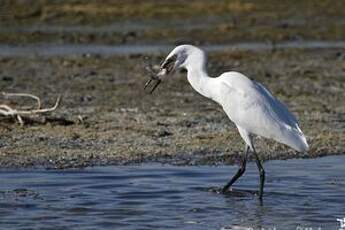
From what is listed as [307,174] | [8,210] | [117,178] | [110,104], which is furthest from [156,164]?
[110,104]

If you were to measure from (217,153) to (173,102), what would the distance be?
3813 millimetres

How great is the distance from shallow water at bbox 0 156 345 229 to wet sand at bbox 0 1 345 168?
0.59 metres

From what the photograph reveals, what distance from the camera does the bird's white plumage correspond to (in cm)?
1073

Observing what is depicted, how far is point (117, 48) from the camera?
26422 mm

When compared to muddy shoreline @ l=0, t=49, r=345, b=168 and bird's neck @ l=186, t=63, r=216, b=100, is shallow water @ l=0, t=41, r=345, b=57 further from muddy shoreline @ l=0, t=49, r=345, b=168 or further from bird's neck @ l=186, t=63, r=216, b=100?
bird's neck @ l=186, t=63, r=216, b=100

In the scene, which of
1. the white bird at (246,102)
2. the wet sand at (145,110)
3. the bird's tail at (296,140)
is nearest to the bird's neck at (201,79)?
the white bird at (246,102)

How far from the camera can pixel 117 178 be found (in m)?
11.5

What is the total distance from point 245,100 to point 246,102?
0.07 feet

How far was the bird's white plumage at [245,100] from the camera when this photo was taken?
1073 cm

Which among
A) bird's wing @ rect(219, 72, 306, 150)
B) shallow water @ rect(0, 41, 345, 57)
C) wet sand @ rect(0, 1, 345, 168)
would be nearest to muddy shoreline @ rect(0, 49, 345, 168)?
wet sand @ rect(0, 1, 345, 168)

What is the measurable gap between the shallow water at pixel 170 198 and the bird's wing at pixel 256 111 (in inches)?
24.2

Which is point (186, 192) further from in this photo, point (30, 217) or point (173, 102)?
point (173, 102)

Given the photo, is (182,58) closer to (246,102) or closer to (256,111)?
(246,102)

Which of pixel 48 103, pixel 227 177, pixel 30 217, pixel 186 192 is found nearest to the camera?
pixel 30 217
